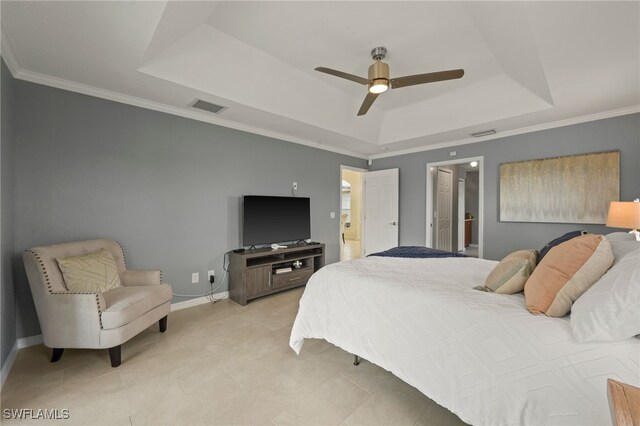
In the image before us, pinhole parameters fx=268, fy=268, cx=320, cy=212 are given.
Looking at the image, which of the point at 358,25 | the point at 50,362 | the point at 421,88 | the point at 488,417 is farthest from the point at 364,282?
the point at 421,88

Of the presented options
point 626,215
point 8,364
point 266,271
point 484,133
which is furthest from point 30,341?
point 484,133

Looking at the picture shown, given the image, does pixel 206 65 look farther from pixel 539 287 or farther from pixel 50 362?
pixel 539 287

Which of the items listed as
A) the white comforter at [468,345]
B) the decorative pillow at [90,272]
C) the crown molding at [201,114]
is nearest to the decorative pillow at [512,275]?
the white comforter at [468,345]

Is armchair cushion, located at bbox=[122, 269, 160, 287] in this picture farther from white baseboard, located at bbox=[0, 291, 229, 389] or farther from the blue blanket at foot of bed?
the blue blanket at foot of bed

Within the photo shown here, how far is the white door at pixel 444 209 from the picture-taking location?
5891 mm

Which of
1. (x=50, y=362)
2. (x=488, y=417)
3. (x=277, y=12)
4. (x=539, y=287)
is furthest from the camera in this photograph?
(x=277, y=12)

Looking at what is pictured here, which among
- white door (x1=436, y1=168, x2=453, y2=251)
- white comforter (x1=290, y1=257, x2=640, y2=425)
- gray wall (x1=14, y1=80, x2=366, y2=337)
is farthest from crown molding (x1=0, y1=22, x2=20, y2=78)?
white door (x1=436, y1=168, x2=453, y2=251)

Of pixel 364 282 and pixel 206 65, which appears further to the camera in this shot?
pixel 206 65

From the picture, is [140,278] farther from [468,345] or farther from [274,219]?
[468,345]

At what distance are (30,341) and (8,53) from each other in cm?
247

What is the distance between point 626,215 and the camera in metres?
2.67

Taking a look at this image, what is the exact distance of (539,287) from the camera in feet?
4.54

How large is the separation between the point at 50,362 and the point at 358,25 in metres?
3.92

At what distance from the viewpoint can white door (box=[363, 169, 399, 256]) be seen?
5.51 meters
